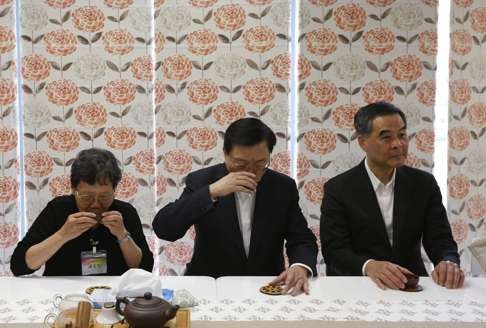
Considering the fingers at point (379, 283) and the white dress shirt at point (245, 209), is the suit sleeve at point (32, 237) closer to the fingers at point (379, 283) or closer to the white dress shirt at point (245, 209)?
the white dress shirt at point (245, 209)

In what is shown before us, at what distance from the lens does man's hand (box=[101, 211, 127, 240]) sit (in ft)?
7.04

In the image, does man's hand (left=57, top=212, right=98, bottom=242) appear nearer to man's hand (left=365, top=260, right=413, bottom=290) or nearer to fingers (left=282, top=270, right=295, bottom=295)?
fingers (left=282, top=270, right=295, bottom=295)

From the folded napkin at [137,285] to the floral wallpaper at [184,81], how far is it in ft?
5.84

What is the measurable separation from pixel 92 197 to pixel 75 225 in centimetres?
19

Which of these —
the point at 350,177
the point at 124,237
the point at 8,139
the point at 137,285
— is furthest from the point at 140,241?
the point at 8,139

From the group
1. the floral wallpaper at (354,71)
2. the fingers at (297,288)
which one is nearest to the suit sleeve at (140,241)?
the fingers at (297,288)

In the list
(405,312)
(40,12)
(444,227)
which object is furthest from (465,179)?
(40,12)

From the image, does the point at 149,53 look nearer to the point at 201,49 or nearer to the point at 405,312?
the point at 201,49

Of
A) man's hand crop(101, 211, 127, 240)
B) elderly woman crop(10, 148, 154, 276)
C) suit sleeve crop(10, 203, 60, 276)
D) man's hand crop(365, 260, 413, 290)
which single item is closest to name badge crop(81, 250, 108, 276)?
elderly woman crop(10, 148, 154, 276)

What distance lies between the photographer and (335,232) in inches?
94.1

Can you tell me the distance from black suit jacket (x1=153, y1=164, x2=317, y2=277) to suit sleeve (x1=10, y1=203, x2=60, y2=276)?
0.50 metres

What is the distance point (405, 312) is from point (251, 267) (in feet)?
2.95

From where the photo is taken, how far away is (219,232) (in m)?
2.44

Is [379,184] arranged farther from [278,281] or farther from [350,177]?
[278,281]
